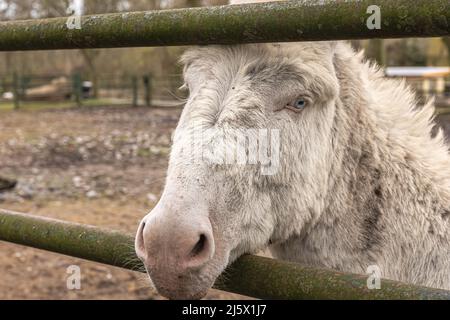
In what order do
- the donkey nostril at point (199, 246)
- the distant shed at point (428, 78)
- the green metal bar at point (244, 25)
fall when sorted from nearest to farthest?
the green metal bar at point (244, 25) → the donkey nostril at point (199, 246) → the distant shed at point (428, 78)

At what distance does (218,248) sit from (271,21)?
73 centimetres

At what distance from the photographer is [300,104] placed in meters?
2.18

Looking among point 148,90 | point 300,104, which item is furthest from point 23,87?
point 300,104

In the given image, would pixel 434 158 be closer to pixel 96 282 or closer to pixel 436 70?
pixel 96 282

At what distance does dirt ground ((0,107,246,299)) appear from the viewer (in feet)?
15.8

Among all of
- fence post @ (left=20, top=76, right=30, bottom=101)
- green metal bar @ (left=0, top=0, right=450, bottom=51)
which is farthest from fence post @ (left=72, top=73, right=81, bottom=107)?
green metal bar @ (left=0, top=0, right=450, bottom=51)

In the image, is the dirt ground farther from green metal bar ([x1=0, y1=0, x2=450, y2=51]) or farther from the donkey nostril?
green metal bar ([x1=0, y1=0, x2=450, y2=51])

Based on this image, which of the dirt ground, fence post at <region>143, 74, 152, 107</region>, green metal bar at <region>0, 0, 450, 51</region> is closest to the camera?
green metal bar at <region>0, 0, 450, 51</region>

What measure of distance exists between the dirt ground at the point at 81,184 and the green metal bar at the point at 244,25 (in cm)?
92

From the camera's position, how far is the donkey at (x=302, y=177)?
1731 millimetres

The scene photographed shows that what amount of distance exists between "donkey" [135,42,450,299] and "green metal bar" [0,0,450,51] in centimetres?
35

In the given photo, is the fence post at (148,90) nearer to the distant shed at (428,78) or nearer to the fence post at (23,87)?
the fence post at (23,87)

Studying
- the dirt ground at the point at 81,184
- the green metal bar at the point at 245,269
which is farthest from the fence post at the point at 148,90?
the green metal bar at the point at 245,269

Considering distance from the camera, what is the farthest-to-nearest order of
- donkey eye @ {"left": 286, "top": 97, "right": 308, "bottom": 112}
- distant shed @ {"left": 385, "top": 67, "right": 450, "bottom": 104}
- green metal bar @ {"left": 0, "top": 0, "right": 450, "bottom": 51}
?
distant shed @ {"left": 385, "top": 67, "right": 450, "bottom": 104}, donkey eye @ {"left": 286, "top": 97, "right": 308, "bottom": 112}, green metal bar @ {"left": 0, "top": 0, "right": 450, "bottom": 51}
